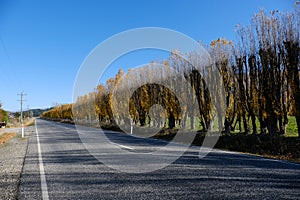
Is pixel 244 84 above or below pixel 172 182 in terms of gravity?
above

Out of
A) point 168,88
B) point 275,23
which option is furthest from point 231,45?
point 168,88

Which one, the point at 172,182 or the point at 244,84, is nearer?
the point at 172,182

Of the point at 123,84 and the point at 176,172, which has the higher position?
the point at 123,84

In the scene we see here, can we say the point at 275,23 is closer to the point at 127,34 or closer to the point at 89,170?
the point at 127,34

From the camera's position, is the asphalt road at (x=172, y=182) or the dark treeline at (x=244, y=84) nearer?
the asphalt road at (x=172, y=182)

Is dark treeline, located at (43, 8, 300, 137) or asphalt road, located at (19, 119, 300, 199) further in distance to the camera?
dark treeline, located at (43, 8, 300, 137)

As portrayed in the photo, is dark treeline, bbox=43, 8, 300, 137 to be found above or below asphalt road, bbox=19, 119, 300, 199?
above

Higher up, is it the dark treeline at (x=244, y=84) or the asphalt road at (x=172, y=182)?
Result: the dark treeline at (x=244, y=84)

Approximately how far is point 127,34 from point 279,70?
7589 mm

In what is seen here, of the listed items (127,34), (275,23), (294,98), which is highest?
(275,23)

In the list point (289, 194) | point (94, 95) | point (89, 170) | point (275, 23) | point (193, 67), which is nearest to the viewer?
point (289, 194)

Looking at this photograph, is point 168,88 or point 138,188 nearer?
point 138,188

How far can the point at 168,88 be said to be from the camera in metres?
25.2

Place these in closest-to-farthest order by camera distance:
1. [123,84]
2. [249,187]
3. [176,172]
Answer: [249,187] → [176,172] → [123,84]
